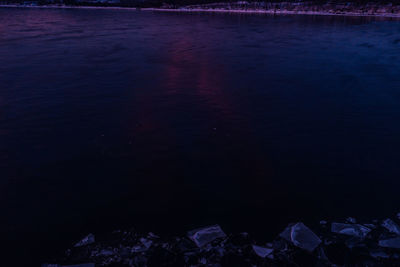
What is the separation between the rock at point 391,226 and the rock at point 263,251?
246cm

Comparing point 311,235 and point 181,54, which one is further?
point 181,54

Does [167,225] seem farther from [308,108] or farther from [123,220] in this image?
[308,108]

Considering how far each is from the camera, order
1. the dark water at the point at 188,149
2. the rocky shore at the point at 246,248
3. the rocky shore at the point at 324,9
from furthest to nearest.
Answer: the rocky shore at the point at 324,9, the dark water at the point at 188,149, the rocky shore at the point at 246,248

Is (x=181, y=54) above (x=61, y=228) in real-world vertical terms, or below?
above

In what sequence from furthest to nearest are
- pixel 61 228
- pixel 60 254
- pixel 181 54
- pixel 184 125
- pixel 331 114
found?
pixel 181 54 → pixel 331 114 → pixel 184 125 → pixel 61 228 → pixel 60 254

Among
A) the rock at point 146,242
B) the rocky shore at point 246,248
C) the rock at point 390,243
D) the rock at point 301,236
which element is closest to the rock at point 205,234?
the rocky shore at point 246,248

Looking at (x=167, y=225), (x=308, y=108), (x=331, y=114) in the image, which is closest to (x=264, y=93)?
(x=308, y=108)

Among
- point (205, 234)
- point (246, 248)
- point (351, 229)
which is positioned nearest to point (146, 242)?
point (205, 234)

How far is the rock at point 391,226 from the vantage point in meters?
5.55

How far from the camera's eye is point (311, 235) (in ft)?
17.8

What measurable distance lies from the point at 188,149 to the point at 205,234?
3.31m

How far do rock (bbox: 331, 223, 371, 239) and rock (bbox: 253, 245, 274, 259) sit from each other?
1.44 metres

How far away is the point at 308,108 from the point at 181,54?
43.7 feet

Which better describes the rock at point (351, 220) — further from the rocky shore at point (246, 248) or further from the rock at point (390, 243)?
the rock at point (390, 243)
